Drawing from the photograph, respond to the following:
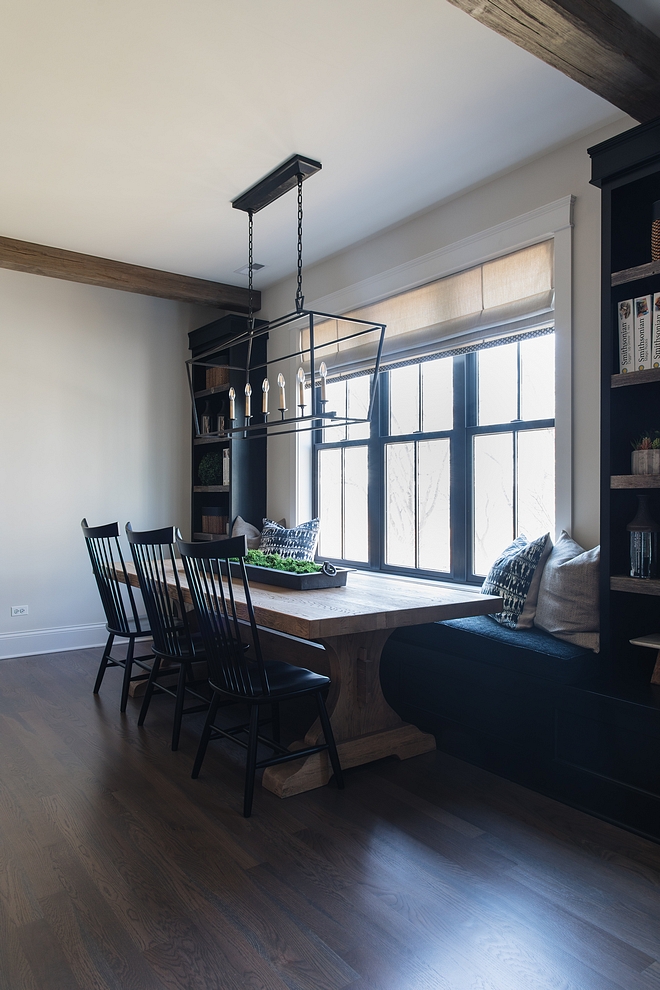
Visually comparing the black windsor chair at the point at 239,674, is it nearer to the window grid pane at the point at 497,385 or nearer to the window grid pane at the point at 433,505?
the window grid pane at the point at 433,505

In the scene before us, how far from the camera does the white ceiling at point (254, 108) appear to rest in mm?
2367

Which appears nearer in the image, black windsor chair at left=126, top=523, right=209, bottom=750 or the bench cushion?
the bench cushion

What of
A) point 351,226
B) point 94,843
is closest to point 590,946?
point 94,843

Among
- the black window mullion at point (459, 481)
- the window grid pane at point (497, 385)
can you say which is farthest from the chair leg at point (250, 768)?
the window grid pane at point (497, 385)

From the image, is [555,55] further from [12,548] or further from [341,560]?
[12,548]

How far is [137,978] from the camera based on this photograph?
1554 millimetres

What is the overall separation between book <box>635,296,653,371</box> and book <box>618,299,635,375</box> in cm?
2

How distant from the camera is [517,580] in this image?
2998mm

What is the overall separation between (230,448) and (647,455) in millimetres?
3322

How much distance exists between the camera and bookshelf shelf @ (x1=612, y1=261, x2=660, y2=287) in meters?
2.47

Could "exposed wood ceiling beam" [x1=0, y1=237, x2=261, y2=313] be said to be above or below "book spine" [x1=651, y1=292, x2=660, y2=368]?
above

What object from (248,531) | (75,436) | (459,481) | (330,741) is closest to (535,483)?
(459,481)

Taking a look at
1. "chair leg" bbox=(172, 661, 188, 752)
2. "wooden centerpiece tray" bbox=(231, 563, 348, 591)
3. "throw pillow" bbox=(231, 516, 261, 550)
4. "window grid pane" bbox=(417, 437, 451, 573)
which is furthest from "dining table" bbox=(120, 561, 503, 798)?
"throw pillow" bbox=(231, 516, 261, 550)

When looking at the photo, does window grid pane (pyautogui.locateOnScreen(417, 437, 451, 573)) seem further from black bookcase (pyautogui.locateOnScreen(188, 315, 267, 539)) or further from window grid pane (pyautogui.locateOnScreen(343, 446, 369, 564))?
black bookcase (pyautogui.locateOnScreen(188, 315, 267, 539))
